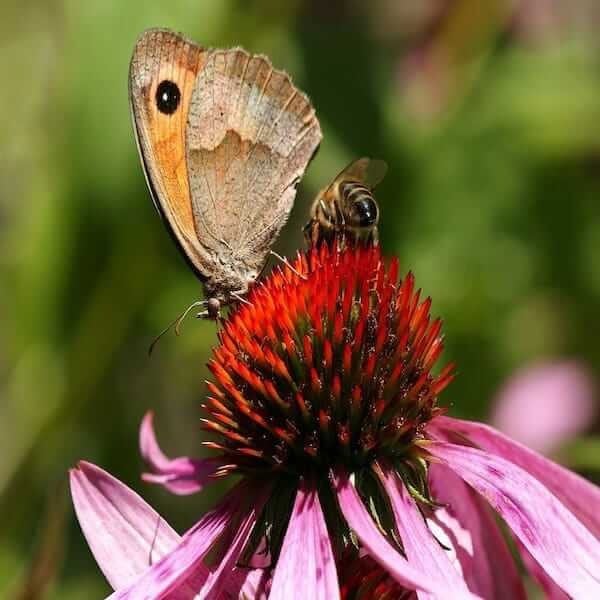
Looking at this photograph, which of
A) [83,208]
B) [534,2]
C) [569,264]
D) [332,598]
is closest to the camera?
[332,598]

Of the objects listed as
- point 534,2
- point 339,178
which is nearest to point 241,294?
point 339,178

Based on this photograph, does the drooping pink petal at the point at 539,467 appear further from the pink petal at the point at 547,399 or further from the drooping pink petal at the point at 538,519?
the pink petal at the point at 547,399

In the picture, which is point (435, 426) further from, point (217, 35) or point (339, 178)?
point (217, 35)

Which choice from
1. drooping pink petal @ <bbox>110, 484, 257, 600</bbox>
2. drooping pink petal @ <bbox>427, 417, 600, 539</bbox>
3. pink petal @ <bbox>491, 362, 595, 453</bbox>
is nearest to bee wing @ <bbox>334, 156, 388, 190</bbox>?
drooping pink petal @ <bbox>427, 417, 600, 539</bbox>

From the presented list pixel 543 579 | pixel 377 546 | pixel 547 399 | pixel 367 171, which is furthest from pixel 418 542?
pixel 547 399

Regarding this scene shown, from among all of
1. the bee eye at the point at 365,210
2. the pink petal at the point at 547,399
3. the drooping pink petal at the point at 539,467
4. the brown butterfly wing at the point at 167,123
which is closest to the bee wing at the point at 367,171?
the bee eye at the point at 365,210
